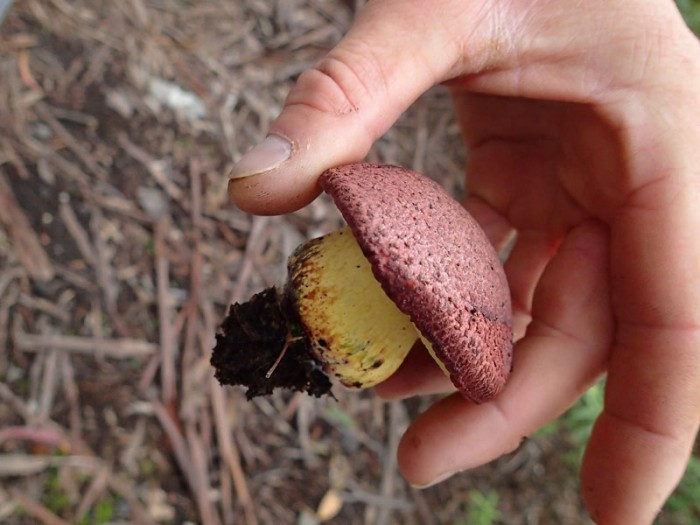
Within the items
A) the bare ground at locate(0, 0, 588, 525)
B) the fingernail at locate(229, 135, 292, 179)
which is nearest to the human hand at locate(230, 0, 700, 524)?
the fingernail at locate(229, 135, 292, 179)

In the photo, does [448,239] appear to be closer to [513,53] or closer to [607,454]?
[513,53]

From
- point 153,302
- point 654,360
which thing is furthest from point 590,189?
point 153,302

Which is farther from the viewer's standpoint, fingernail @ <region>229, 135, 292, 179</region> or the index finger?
the index finger

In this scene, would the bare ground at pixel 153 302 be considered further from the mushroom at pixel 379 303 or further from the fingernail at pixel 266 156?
the fingernail at pixel 266 156

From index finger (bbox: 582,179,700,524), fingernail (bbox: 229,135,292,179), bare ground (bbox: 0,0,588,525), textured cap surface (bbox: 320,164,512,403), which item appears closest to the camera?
textured cap surface (bbox: 320,164,512,403)

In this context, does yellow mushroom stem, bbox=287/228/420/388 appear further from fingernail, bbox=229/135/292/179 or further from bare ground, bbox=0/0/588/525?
bare ground, bbox=0/0/588/525

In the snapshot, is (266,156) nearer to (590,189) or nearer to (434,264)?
(434,264)

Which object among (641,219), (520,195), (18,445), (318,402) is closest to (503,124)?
(520,195)
